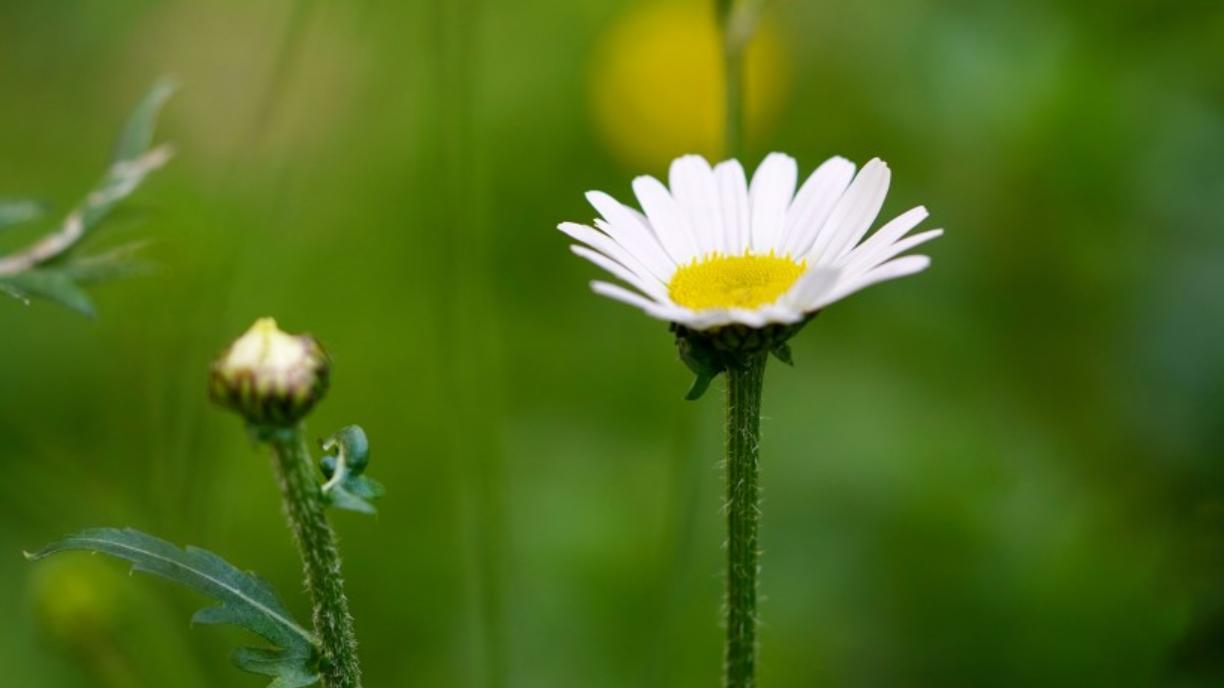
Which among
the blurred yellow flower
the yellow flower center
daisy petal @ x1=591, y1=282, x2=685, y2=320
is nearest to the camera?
daisy petal @ x1=591, y1=282, x2=685, y2=320

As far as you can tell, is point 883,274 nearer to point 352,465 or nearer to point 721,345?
point 721,345

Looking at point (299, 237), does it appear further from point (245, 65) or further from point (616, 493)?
point (616, 493)

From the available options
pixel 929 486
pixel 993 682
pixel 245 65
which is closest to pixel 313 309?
pixel 245 65

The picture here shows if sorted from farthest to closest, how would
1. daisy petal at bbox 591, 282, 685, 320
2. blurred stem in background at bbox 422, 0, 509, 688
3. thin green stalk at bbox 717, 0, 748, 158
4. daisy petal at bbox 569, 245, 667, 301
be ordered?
blurred stem in background at bbox 422, 0, 509, 688 < thin green stalk at bbox 717, 0, 748, 158 < daisy petal at bbox 569, 245, 667, 301 < daisy petal at bbox 591, 282, 685, 320

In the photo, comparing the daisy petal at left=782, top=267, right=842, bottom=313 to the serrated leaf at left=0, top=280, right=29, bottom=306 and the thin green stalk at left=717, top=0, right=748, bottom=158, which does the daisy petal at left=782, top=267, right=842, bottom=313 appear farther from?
the serrated leaf at left=0, top=280, right=29, bottom=306

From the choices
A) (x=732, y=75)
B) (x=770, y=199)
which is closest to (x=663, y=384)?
(x=732, y=75)

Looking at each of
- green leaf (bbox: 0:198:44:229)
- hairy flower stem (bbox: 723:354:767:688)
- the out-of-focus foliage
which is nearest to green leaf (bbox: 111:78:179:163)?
the out-of-focus foliage
